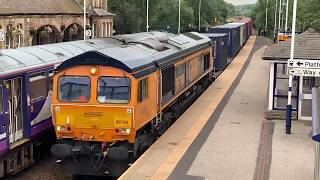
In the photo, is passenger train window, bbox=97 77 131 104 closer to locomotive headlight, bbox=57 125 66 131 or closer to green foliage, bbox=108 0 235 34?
locomotive headlight, bbox=57 125 66 131

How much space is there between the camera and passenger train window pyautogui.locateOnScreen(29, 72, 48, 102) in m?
14.4

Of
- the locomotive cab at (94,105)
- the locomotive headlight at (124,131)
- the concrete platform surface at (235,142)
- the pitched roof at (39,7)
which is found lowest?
the concrete platform surface at (235,142)

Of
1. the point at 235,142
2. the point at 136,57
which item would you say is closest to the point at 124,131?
the point at 136,57

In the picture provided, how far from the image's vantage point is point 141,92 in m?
13.4

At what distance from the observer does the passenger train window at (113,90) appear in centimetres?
1287

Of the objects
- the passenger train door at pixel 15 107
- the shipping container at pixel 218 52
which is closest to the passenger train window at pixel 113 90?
the passenger train door at pixel 15 107

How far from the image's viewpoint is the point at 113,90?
13.0 metres

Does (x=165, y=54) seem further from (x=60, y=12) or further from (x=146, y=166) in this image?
(x=60, y=12)

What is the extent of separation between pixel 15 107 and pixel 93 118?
2185 mm

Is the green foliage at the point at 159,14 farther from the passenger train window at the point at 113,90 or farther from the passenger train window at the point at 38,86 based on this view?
the passenger train window at the point at 113,90

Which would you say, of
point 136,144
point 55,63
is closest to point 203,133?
point 136,144

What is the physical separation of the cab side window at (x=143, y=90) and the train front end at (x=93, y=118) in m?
0.43

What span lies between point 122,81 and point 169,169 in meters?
2.39

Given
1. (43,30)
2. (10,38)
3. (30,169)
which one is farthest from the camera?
(43,30)
